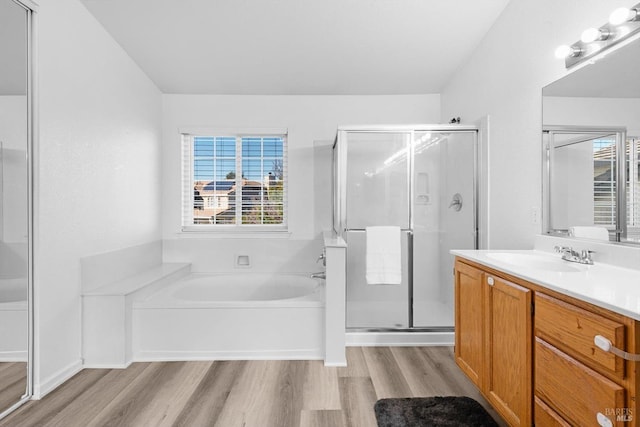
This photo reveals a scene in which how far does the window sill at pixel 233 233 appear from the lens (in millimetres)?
3629

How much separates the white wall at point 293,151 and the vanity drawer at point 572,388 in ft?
8.42

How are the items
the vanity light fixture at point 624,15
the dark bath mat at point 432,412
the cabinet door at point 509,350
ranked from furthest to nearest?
the dark bath mat at point 432,412, the vanity light fixture at point 624,15, the cabinet door at point 509,350

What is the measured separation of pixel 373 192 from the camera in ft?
9.20

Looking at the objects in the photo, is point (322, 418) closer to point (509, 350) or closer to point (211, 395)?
point (211, 395)

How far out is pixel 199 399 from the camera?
75.4 inches

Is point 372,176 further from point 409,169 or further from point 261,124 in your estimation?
point 261,124

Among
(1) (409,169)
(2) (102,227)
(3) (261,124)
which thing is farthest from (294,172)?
(2) (102,227)

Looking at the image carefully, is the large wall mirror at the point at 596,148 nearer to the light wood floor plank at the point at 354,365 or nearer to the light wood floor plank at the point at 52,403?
the light wood floor plank at the point at 354,365

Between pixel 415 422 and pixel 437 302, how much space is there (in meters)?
1.33

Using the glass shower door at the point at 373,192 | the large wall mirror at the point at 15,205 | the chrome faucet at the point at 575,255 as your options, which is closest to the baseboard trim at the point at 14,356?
the large wall mirror at the point at 15,205

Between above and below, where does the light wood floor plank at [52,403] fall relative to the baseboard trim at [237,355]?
below

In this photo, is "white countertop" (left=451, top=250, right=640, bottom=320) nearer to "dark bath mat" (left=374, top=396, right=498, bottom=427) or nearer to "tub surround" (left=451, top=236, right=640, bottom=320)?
"tub surround" (left=451, top=236, right=640, bottom=320)

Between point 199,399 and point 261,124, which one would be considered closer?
point 199,399

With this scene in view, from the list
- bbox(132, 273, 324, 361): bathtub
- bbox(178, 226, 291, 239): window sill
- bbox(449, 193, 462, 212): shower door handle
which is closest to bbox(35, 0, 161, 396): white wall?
bbox(132, 273, 324, 361): bathtub
